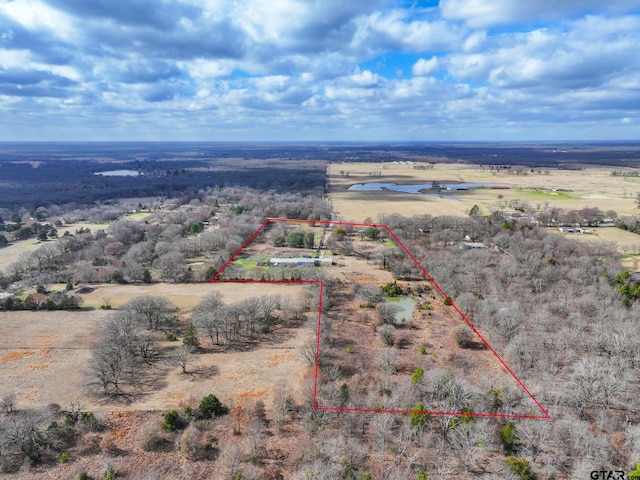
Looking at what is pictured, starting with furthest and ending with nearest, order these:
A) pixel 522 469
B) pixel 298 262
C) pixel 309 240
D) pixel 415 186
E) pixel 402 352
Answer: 1. pixel 415 186
2. pixel 309 240
3. pixel 298 262
4. pixel 402 352
5. pixel 522 469

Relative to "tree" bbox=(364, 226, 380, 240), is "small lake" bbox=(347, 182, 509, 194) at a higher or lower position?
higher

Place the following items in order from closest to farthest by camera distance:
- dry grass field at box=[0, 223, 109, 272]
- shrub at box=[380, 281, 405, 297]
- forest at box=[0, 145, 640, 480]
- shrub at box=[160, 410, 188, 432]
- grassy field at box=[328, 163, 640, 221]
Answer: forest at box=[0, 145, 640, 480], shrub at box=[160, 410, 188, 432], shrub at box=[380, 281, 405, 297], dry grass field at box=[0, 223, 109, 272], grassy field at box=[328, 163, 640, 221]

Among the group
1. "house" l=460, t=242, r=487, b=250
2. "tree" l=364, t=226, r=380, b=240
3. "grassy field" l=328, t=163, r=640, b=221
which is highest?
"grassy field" l=328, t=163, r=640, b=221

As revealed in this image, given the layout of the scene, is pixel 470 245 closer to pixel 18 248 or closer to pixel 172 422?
pixel 172 422

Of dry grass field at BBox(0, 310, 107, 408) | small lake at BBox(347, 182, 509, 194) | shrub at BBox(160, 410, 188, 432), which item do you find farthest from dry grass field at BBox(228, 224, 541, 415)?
small lake at BBox(347, 182, 509, 194)

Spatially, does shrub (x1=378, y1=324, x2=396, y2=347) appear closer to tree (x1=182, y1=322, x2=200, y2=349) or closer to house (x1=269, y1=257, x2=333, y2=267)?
tree (x1=182, y1=322, x2=200, y2=349)

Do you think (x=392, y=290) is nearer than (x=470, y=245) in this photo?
Yes

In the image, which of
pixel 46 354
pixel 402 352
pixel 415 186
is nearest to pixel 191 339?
pixel 46 354

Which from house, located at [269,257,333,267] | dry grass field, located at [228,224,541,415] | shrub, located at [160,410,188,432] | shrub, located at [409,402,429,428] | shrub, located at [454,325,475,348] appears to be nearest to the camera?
shrub, located at [409,402,429,428]
